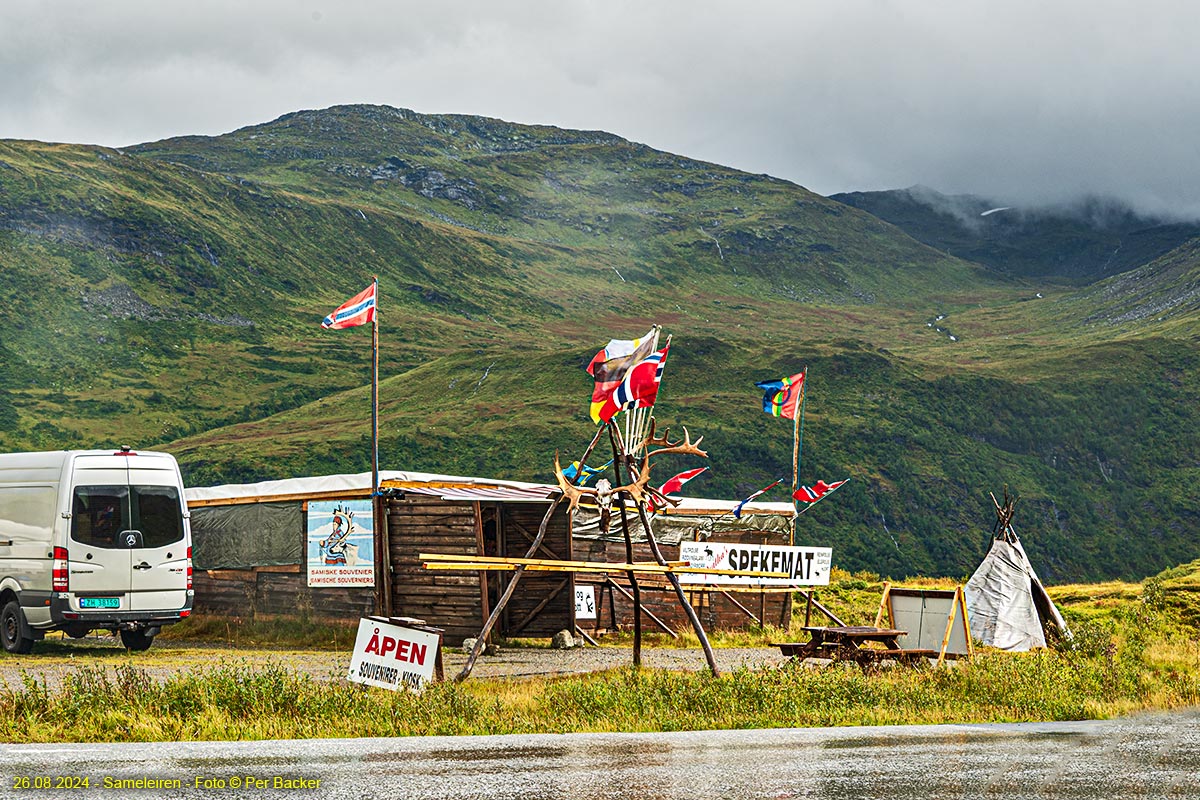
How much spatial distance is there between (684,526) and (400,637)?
1461 centimetres

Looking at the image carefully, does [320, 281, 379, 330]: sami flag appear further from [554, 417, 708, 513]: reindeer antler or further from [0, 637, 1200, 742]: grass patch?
[0, 637, 1200, 742]: grass patch

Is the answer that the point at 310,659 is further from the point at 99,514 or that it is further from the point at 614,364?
the point at 614,364

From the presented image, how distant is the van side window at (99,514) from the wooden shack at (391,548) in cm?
395

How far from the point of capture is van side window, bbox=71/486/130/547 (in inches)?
803

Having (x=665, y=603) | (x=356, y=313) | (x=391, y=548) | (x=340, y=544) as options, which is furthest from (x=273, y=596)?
(x=665, y=603)

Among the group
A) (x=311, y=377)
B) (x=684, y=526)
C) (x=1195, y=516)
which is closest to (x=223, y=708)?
(x=684, y=526)

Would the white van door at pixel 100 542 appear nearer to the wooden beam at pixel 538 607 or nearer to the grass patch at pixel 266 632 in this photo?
the grass patch at pixel 266 632

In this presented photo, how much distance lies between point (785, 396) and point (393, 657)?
1560 cm

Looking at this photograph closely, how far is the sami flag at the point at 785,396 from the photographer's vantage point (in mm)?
28281

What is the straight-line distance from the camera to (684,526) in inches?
1133

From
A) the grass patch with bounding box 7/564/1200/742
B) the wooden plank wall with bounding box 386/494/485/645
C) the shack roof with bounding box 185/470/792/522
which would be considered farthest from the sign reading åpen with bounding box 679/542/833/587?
the wooden plank wall with bounding box 386/494/485/645

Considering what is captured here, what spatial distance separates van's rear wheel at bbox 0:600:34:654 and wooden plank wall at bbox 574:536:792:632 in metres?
9.86

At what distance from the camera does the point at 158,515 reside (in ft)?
69.6

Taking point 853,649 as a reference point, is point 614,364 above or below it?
above
